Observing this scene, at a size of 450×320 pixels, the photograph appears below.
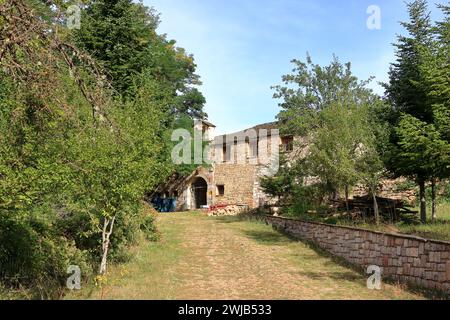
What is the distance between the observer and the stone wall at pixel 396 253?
7734 millimetres

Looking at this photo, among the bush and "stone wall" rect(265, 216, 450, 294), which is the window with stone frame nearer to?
"stone wall" rect(265, 216, 450, 294)

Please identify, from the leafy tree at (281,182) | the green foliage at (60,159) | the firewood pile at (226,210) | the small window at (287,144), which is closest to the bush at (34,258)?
the green foliage at (60,159)

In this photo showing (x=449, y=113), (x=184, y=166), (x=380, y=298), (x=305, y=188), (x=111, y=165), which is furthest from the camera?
(x=184, y=166)

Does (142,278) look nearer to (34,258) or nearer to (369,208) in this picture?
(34,258)

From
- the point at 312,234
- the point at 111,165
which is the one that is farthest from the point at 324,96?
the point at 111,165

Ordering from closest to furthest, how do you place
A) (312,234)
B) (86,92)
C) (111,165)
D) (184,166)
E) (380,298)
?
(86,92)
(380,298)
(111,165)
(312,234)
(184,166)

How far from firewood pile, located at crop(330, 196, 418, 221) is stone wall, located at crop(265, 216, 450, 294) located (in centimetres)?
574

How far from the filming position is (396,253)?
30.0 feet

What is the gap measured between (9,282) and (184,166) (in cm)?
2216

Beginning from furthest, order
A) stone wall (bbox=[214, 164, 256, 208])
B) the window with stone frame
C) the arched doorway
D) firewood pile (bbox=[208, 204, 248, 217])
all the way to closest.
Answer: the arched doorway → the window with stone frame → stone wall (bbox=[214, 164, 256, 208]) → firewood pile (bbox=[208, 204, 248, 217])

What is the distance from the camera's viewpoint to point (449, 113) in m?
12.1

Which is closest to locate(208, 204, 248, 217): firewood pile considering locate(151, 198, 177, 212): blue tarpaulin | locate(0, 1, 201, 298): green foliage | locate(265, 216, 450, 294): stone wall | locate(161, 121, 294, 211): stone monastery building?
locate(161, 121, 294, 211): stone monastery building

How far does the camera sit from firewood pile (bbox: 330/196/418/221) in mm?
18622
